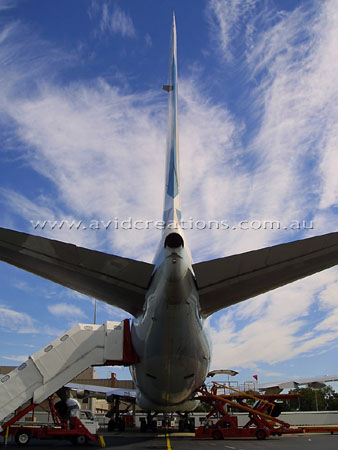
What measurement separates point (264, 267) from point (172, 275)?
2.11m

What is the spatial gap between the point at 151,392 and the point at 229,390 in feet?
24.1

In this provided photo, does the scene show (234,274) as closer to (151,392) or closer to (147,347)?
(147,347)

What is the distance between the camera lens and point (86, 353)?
13.9 metres

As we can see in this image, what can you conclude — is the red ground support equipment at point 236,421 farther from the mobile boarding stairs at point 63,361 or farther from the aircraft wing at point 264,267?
the aircraft wing at point 264,267

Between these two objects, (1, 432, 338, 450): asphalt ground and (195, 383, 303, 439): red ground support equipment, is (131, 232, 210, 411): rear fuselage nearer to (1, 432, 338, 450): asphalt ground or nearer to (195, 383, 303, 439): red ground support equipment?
(1, 432, 338, 450): asphalt ground

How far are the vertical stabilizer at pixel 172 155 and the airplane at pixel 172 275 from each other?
3 cm

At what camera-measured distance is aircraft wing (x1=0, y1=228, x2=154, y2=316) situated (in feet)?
30.0

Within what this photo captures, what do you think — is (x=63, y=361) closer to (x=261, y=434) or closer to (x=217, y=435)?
(x=217, y=435)

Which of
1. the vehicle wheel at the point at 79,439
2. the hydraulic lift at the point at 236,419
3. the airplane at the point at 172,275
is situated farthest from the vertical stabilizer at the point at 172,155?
the hydraulic lift at the point at 236,419

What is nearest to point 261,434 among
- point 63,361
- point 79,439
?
point 79,439

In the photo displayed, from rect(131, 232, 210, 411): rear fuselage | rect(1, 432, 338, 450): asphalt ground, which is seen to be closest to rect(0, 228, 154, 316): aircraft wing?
rect(131, 232, 210, 411): rear fuselage

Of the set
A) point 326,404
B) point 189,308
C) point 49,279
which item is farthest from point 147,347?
point 326,404

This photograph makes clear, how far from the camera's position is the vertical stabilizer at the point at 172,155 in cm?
1089

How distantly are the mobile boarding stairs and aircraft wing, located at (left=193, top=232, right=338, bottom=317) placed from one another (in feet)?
15.5
